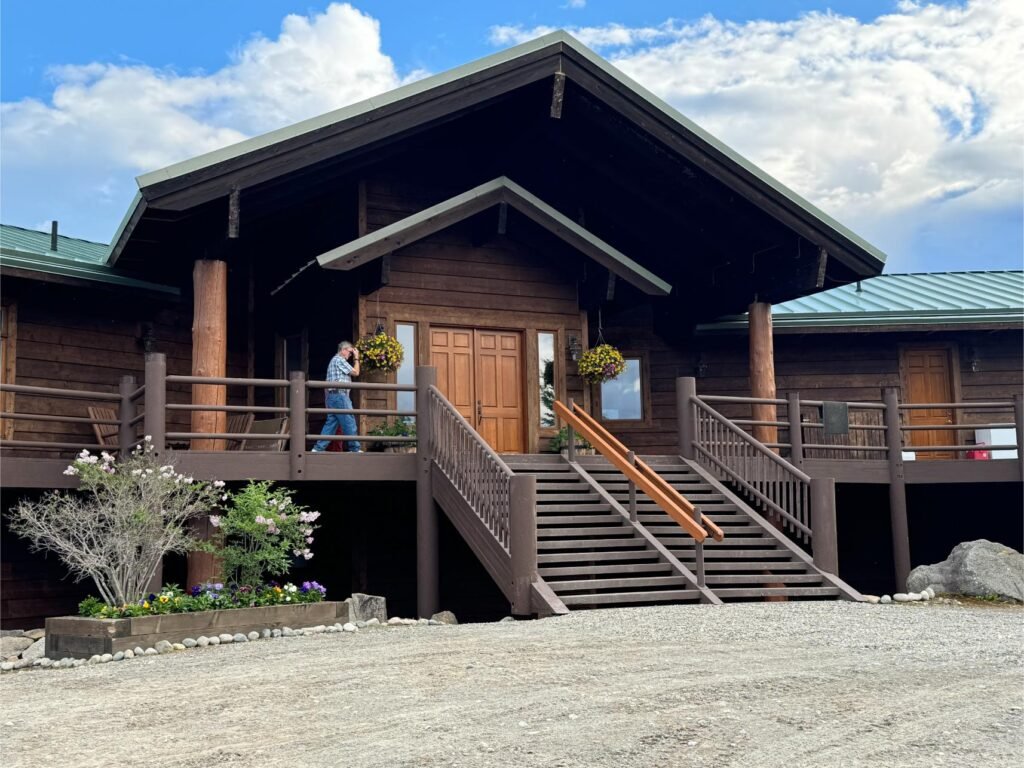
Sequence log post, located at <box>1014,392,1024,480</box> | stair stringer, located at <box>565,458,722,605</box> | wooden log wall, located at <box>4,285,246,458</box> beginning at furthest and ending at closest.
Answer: log post, located at <box>1014,392,1024,480</box>, wooden log wall, located at <box>4,285,246,458</box>, stair stringer, located at <box>565,458,722,605</box>

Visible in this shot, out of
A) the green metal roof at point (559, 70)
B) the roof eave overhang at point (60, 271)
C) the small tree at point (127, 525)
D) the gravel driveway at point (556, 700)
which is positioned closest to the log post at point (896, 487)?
the green metal roof at point (559, 70)

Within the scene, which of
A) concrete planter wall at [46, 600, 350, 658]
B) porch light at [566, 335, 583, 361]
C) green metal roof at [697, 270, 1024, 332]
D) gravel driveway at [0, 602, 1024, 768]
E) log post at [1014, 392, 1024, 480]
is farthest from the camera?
green metal roof at [697, 270, 1024, 332]

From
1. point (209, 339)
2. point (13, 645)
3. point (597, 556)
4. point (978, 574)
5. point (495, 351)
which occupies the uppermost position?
point (495, 351)

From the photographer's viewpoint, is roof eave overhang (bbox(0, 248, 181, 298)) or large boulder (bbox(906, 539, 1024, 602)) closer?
large boulder (bbox(906, 539, 1024, 602))

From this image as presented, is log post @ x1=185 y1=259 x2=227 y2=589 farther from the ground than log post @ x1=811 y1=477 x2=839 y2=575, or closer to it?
farther from the ground

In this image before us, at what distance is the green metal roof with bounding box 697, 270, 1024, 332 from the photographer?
2098 cm

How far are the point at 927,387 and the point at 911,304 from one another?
1.70 metres

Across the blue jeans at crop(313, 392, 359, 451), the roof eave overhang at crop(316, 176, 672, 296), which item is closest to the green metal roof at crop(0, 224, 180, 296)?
the roof eave overhang at crop(316, 176, 672, 296)

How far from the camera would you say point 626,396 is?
2077 cm

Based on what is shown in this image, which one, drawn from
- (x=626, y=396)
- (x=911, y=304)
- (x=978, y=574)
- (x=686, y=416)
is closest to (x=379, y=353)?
(x=686, y=416)

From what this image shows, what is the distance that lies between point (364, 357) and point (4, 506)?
5.29m

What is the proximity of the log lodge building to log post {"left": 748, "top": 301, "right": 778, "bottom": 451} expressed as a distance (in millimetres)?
52

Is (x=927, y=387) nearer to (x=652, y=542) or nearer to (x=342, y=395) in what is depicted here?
(x=652, y=542)

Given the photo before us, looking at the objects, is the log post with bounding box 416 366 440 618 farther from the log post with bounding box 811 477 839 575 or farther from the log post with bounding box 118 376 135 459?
the log post with bounding box 811 477 839 575
